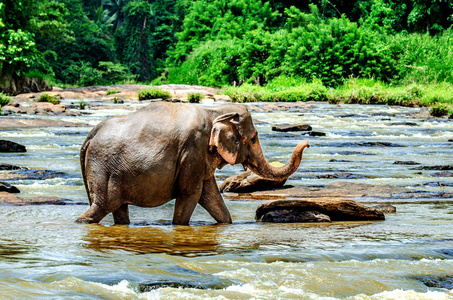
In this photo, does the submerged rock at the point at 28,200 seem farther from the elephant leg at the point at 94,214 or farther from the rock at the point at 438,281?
the rock at the point at 438,281

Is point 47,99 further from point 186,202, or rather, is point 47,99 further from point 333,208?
point 333,208

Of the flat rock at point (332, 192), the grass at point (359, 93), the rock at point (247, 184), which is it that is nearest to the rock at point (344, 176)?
the flat rock at point (332, 192)

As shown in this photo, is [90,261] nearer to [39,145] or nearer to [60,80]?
[39,145]

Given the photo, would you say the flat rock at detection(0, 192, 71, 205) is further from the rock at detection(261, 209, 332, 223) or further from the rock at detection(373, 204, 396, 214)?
the rock at detection(373, 204, 396, 214)

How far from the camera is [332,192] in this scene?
962cm

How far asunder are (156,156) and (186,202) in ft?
2.33

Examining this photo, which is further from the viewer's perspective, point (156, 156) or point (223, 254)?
point (156, 156)

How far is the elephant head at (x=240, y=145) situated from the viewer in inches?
272

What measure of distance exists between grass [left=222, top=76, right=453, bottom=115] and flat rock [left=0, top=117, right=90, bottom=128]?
1256cm

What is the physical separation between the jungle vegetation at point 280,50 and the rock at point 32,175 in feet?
66.6

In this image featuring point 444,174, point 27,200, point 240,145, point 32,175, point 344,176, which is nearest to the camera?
point 240,145

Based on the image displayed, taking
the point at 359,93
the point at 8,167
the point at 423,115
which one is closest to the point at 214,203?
the point at 8,167

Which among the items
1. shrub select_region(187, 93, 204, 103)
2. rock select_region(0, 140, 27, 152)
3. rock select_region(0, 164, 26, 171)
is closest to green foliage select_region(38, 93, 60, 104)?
shrub select_region(187, 93, 204, 103)

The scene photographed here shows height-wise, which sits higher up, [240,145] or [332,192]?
[240,145]
